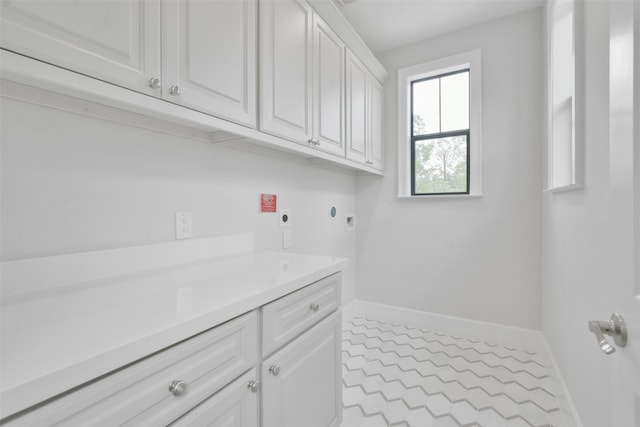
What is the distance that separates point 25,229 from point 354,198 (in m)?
2.46

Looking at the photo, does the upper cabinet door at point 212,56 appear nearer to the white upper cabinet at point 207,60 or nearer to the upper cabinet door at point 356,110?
the white upper cabinet at point 207,60

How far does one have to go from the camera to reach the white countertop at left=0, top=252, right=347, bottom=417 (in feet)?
1.47

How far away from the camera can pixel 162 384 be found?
0.62m

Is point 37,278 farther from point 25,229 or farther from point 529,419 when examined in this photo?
point 529,419

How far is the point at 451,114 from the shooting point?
266 cm

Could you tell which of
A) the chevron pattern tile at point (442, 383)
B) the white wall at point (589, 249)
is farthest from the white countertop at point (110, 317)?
the chevron pattern tile at point (442, 383)

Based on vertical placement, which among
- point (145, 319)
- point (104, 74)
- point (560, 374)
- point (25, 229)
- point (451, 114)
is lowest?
point (560, 374)

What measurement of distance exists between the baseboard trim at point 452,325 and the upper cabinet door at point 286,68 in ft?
6.32

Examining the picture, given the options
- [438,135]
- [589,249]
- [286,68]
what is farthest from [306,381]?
[438,135]

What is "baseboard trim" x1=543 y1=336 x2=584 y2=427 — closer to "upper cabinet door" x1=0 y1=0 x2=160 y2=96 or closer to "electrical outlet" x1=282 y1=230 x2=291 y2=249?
"electrical outlet" x1=282 y1=230 x2=291 y2=249

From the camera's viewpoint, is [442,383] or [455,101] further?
[455,101]

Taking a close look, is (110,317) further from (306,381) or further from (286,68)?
(286,68)

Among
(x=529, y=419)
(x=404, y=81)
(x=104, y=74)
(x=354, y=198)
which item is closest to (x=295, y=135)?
(x=104, y=74)

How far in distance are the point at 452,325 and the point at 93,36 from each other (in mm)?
2930
